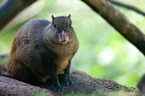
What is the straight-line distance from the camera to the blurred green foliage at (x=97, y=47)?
11.7 meters

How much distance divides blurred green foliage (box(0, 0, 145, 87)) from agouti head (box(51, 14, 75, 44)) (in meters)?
5.75

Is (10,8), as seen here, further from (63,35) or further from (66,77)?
(66,77)

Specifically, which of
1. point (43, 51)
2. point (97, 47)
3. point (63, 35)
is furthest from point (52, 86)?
point (97, 47)

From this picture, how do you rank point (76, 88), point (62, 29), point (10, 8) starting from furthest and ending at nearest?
1. point (10, 8)
2. point (76, 88)
3. point (62, 29)

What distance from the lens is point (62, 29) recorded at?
489 centimetres

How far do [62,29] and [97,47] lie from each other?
9.31 m

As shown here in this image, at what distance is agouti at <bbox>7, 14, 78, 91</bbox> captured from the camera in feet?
16.5

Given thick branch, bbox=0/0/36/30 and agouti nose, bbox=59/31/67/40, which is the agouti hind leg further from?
thick branch, bbox=0/0/36/30

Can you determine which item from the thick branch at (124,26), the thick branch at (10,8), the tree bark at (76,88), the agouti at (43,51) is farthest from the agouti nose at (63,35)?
the thick branch at (10,8)

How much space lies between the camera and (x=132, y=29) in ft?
18.5

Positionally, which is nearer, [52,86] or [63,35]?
[63,35]

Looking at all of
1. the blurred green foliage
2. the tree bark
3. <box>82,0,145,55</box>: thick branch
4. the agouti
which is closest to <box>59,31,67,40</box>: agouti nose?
the agouti

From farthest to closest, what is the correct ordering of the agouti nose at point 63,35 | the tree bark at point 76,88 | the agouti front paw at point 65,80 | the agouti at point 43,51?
the agouti front paw at point 65,80 → the agouti at point 43,51 → the agouti nose at point 63,35 → the tree bark at point 76,88

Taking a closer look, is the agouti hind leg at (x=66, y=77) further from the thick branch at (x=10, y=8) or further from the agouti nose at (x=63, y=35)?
the thick branch at (x=10, y=8)
